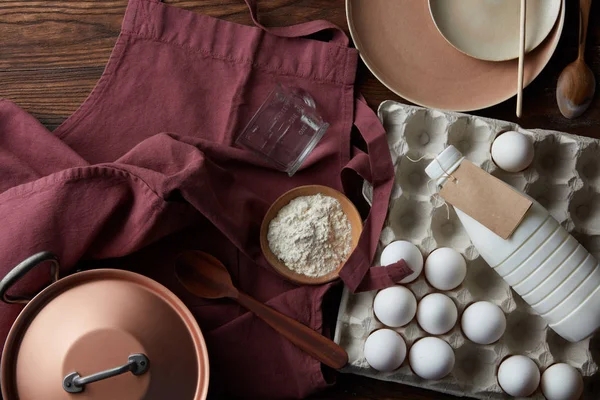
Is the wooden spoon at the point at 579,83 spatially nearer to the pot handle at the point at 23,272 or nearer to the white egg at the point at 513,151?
the white egg at the point at 513,151

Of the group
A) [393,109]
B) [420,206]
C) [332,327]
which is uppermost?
[393,109]

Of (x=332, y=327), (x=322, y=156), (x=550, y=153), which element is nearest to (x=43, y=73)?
(x=322, y=156)

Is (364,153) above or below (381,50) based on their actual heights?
below

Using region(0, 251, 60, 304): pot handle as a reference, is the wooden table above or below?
above

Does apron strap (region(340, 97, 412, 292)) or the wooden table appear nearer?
apron strap (region(340, 97, 412, 292))

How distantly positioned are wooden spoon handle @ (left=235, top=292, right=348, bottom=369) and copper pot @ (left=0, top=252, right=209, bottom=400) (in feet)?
0.36

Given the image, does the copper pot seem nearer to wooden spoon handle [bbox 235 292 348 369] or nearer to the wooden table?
wooden spoon handle [bbox 235 292 348 369]

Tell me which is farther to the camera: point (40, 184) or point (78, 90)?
point (78, 90)

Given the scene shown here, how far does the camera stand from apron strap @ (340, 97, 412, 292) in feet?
2.44

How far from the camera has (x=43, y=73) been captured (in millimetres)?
870

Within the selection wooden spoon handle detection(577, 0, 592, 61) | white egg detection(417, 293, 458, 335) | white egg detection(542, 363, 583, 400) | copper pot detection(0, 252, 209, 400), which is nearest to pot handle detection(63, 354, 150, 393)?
copper pot detection(0, 252, 209, 400)

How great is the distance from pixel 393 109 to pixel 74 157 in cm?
45

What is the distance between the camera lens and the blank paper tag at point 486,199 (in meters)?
0.66

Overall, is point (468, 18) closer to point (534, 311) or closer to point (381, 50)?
point (381, 50)
